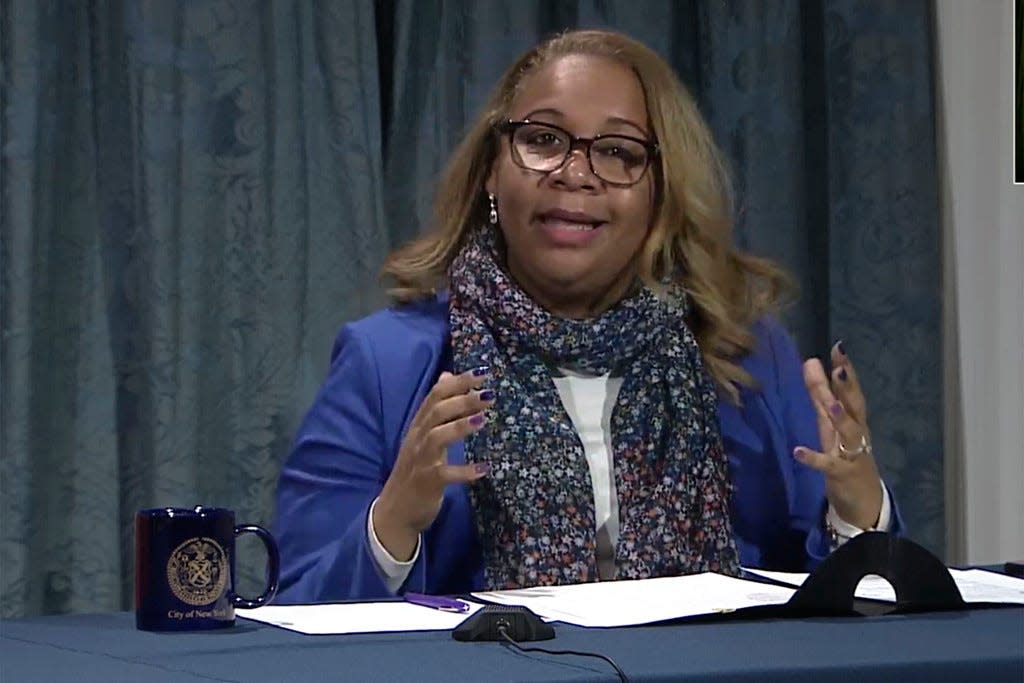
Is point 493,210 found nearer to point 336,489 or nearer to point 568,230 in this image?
point 568,230

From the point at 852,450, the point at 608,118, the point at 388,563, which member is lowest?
the point at 388,563

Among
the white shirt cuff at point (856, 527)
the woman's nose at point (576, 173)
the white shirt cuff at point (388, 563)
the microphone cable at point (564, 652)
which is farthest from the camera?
the woman's nose at point (576, 173)

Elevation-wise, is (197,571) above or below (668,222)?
below

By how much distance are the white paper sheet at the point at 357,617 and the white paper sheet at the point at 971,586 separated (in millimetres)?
348

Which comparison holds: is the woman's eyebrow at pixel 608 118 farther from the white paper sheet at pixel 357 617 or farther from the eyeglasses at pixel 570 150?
the white paper sheet at pixel 357 617

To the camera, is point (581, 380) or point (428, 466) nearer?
point (428, 466)

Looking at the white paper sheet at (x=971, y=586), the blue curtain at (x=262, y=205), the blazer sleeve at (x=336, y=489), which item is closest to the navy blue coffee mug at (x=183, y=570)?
the blazer sleeve at (x=336, y=489)

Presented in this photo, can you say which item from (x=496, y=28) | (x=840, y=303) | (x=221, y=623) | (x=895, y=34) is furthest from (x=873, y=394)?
(x=221, y=623)

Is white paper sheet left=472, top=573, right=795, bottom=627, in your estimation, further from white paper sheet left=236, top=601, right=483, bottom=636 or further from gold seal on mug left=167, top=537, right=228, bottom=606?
gold seal on mug left=167, top=537, right=228, bottom=606

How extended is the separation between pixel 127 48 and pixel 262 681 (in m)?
1.88

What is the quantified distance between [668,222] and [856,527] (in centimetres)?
49

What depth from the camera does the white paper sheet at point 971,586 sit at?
56.4 inches

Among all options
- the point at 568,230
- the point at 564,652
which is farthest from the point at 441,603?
the point at 568,230

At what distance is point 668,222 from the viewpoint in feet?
6.94
